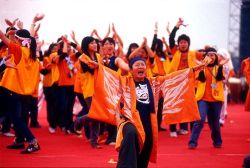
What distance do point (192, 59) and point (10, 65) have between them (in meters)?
4.12

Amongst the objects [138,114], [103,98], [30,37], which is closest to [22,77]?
[30,37]

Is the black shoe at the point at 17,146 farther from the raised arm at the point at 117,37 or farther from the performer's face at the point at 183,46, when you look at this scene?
the performer's face at the point at 183,46

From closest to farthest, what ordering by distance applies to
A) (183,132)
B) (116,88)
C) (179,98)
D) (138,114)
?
(138,114), (116,88), (179,98), (183,132)

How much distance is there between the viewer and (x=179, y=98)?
26.5 feet

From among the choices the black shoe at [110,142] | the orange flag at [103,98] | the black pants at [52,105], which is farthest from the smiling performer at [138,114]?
the black pants at [52,105]

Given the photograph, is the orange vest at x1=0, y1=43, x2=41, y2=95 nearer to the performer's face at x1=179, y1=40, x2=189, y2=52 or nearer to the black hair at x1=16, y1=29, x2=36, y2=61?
the black hair at x1=16, y1=29, x2=36, y2=61

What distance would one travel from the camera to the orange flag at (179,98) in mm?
7605

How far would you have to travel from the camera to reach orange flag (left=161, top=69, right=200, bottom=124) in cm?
761

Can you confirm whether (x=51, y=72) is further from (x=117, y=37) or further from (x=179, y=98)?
(x=179, y=98)

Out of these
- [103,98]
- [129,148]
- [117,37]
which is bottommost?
[129,148]

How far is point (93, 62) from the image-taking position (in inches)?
361

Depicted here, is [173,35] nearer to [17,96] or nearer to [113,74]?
[113,74]

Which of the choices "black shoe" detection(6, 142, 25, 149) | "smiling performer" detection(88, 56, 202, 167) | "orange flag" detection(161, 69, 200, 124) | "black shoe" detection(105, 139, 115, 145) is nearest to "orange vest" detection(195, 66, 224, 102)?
"orange flag" detection(161, 69, 200, 124)

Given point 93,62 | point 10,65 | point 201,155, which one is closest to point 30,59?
point 10,65
